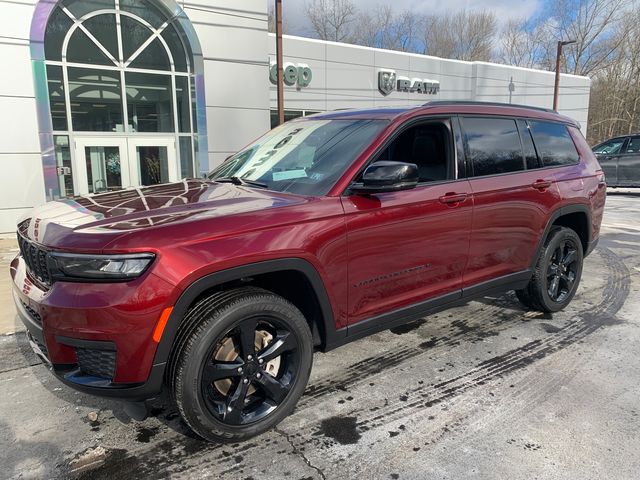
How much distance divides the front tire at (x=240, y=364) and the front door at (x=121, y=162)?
33.4 ft

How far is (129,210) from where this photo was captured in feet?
8.98

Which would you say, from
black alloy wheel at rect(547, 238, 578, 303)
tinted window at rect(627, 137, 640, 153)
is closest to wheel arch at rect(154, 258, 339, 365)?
black alloy wheel at rect(547, 238, 578, 303)

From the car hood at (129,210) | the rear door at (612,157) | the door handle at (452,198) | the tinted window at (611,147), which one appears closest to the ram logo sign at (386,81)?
the tinted window at (611,147)

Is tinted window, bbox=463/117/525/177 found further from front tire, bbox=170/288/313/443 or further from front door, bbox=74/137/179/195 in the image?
front door, bbox=74/137/179/195

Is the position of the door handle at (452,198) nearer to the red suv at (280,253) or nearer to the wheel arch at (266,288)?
the red suv at (280,253)

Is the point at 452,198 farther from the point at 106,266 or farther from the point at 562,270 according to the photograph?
the point at 106,266

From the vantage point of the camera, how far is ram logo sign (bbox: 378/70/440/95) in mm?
19641

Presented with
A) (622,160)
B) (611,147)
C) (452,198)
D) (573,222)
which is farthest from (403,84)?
(452,198)

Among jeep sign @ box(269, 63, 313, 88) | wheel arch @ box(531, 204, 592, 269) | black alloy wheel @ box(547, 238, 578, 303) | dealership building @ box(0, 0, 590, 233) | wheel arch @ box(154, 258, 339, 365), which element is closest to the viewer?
wheel arch @ box(154, 258, 339, 365)

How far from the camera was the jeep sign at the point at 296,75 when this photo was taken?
16539 mm

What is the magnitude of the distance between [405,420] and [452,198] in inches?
61.0

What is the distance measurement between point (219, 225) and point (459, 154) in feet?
6.67

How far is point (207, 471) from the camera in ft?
8.17

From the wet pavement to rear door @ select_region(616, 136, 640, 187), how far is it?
528 inches
